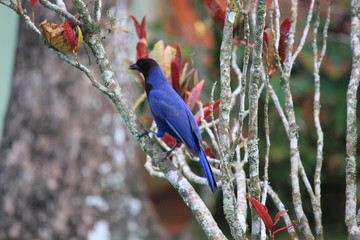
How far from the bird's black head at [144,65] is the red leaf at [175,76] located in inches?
8.0

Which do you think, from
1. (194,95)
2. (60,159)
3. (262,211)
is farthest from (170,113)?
(60,159)

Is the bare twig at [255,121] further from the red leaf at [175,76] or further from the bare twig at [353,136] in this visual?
the red leaf at [175,76]

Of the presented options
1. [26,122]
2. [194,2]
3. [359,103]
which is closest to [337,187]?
[359,103]

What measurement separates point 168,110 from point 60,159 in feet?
9.08

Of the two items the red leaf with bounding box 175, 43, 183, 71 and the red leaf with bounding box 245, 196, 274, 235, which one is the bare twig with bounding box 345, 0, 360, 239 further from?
the red leaf with bounding box 175, 43, 183, 71

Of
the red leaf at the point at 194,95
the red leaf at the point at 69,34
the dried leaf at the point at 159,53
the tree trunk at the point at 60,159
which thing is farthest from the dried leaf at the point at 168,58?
the tree trunk at the point at 60,159

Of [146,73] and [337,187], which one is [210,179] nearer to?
[146,73]

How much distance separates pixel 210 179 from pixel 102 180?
325 centimetres

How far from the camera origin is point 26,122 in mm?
5855

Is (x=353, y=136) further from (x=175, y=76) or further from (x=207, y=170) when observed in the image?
(x=175, y=76)

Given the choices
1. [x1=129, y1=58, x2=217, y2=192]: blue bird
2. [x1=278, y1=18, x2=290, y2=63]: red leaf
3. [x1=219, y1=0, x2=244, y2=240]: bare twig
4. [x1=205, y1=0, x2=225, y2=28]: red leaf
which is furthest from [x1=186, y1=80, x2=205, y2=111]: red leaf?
[x1=219, y1=0, x2=244, y2=240]: bare twig

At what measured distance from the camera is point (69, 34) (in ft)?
8.21

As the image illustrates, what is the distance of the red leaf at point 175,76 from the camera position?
3184 millimetres

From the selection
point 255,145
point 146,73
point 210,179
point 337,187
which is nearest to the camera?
point 255,145
